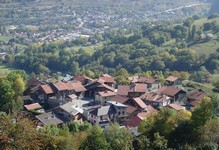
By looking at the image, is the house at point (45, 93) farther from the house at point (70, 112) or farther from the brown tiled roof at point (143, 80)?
the brown tiled roof at point (143, 80)

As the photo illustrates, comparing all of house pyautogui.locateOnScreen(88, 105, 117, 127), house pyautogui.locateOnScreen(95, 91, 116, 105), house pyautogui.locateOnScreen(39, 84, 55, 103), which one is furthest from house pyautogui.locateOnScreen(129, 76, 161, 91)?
house pyautogui.locateOnScreen(39, 84, 55, 103)

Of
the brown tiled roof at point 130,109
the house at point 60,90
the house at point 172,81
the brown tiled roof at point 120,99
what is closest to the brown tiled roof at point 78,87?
the house at point 60,90

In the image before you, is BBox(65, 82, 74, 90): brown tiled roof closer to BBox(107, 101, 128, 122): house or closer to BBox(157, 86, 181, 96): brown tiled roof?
BBox(107, 101, 128, 122): house

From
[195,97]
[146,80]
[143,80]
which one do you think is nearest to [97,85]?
[143,80]

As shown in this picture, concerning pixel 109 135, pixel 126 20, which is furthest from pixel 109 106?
pixel 126 20

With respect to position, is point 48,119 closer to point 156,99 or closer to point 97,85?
point 97,85

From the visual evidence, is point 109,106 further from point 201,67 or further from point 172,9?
point 172,9
